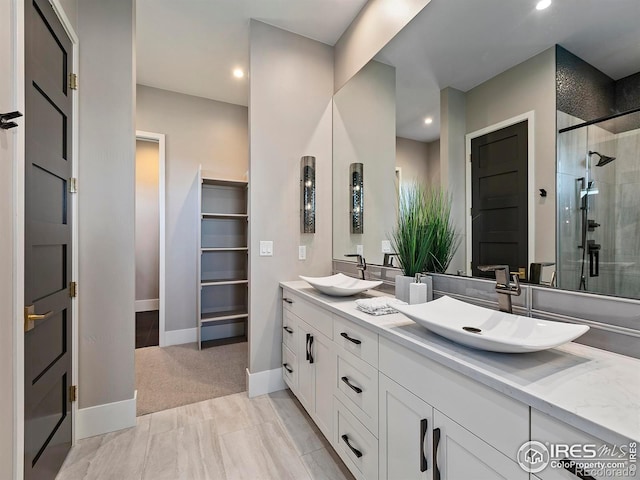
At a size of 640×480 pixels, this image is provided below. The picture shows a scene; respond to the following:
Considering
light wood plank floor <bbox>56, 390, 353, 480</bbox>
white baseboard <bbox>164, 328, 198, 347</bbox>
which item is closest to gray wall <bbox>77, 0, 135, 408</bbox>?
light wood plank floor <bbox>56, 390, 353, 480</bbox>

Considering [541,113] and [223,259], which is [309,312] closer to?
[541,113]

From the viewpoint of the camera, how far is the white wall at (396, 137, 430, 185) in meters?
1.72

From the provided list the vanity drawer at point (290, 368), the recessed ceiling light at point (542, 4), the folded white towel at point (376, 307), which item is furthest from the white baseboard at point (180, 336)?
the recessed ceiling light at point (542, 4)

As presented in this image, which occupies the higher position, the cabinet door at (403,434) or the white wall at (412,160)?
the white wall at (412,160)

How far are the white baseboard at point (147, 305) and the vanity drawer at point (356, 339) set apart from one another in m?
4.64

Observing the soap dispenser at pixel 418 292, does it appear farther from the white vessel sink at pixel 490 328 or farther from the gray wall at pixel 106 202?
the gray wall at pixel 106 202

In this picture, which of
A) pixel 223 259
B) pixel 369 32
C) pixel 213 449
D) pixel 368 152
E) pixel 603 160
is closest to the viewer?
pixel 603 160

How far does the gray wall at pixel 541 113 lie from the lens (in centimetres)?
116

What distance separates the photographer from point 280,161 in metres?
2.43

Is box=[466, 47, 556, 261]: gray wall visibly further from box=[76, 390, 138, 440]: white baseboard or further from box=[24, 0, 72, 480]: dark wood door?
box=[76, 390, 138, 440]: white baseboard

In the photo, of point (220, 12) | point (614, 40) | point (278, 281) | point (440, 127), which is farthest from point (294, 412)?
point (220, 12)

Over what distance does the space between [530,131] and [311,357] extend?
5.41 ft

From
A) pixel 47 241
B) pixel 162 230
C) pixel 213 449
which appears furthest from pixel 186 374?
pixel 47 241

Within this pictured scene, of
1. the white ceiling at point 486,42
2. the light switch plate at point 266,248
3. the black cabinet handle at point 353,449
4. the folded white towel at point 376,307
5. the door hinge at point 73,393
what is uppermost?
the white ceiling at point 486,42
